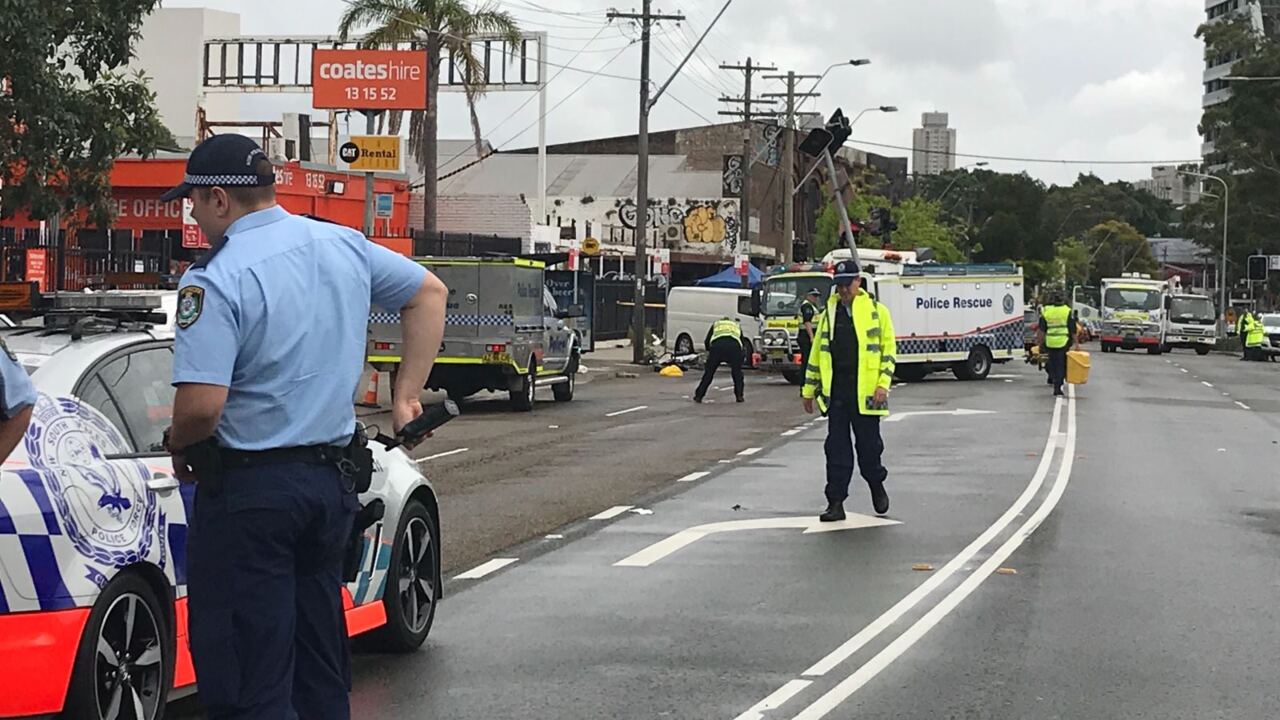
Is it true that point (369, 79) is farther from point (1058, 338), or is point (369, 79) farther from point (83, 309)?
point (83, 309)

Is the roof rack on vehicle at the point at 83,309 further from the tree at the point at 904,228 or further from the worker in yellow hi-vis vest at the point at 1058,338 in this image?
the tree at the point at 904,228

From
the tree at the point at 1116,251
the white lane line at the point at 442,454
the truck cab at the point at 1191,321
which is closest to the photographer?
the white lane line at the point at 442,454

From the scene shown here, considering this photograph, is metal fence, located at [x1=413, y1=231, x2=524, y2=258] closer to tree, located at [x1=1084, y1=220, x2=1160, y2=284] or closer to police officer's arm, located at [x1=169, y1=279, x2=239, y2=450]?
police officer's arm, located at [x1=169, y1=279, x2=239, y2=450]

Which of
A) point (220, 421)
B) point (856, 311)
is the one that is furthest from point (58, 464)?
point (856, 311)

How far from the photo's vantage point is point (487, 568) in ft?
37.0

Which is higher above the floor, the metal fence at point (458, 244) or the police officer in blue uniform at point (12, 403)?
the metal fence at point (458, 244)

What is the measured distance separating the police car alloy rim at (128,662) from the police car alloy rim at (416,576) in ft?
6.37

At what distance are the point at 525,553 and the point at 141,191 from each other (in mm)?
29105

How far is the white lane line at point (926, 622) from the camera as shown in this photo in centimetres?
763

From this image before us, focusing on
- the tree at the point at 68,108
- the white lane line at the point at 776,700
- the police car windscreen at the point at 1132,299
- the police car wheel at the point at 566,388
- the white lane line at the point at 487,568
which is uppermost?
the tree at the point at 68,108

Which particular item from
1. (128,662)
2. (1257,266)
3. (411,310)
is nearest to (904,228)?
(1257,266)

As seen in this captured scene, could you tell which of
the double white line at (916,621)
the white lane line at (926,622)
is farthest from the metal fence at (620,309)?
the white lane line at (926,622)

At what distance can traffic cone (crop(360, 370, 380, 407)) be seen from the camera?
88.0 ft

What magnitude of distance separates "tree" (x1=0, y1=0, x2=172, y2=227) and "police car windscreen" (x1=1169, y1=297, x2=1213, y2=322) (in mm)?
53690
